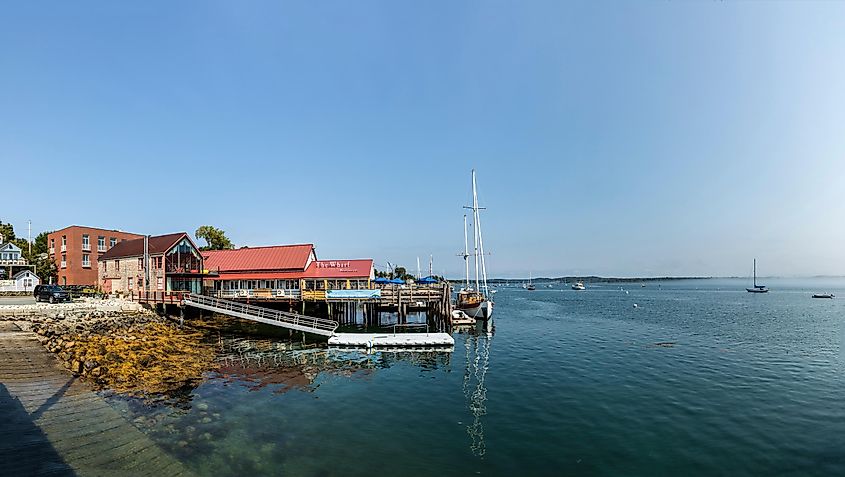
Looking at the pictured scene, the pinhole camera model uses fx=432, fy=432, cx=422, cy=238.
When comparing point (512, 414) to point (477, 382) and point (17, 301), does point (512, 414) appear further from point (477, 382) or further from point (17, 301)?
point (17, 301)

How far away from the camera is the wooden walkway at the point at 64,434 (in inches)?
509

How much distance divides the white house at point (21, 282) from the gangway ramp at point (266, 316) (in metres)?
43.2

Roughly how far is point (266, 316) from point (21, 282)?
53071mm

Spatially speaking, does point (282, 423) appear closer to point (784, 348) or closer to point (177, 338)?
point (177, 338)

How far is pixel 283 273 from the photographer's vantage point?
54.8 meters

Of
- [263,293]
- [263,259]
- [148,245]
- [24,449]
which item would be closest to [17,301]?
[148,245]

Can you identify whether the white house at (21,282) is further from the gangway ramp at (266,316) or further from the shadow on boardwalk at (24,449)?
the shadow on boardwalk at (24,449)

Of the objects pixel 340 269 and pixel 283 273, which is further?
pixel 283 273

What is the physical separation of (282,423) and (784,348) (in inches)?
1765

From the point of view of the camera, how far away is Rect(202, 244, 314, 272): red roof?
182 ft

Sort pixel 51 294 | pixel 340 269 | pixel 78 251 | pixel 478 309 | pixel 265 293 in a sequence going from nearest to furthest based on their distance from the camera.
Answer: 1. pixel 51 294
2. pixel 265 293
3. pixel 340 269
4. pixel 478 309
5. pixel 78 251

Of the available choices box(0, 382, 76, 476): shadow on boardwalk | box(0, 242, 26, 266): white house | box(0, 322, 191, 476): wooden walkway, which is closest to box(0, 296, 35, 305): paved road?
box(0, 242, 26, 266): white house

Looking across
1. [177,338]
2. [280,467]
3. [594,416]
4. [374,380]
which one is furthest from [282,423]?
[177,338]

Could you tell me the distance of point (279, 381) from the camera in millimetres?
26031
